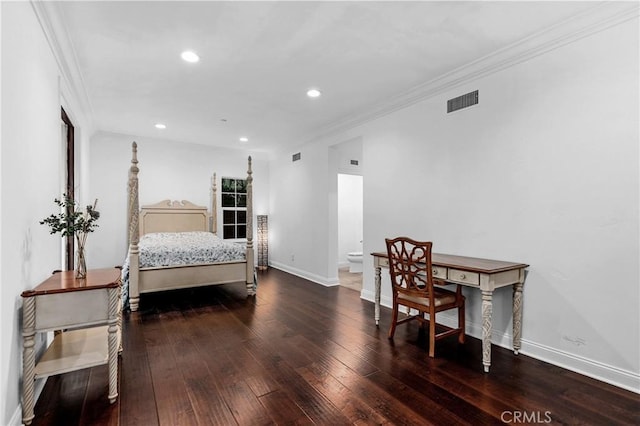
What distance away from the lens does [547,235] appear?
2748 mm

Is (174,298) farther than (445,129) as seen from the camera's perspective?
Yes

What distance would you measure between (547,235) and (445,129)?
4.98ft

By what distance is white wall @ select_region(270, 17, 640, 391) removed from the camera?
2346 millimetres

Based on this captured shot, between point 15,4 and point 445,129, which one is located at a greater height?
point 15,4

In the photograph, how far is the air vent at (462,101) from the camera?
3.31m

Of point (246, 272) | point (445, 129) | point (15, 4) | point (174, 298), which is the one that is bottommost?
point (174, 298)

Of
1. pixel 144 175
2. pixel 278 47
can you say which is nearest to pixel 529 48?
pixel 278 47

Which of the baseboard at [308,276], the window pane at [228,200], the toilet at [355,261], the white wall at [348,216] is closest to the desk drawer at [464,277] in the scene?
the baseboard at [308,276]

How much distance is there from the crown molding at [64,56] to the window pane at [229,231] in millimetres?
3350

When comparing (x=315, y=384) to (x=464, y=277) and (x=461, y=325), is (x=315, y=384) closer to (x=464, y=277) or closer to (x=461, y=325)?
(x=464, y=277)

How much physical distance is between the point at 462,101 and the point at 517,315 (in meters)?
2.20

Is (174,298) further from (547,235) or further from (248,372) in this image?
(547,235)

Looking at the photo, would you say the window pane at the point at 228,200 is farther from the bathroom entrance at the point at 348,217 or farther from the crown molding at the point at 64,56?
the crown molding at the point at 64,56

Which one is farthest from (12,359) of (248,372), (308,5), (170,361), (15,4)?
(308,5)
